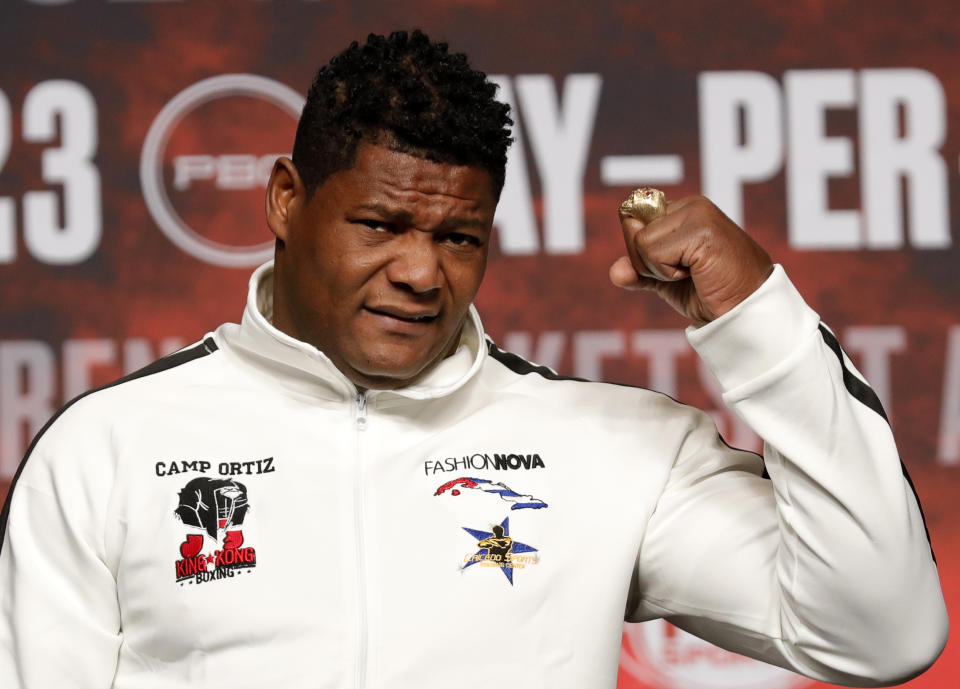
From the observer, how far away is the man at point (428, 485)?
3.24 feet

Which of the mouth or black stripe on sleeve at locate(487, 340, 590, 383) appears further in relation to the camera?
black stripe on sleeve at locate(487, 340, 590, 383)

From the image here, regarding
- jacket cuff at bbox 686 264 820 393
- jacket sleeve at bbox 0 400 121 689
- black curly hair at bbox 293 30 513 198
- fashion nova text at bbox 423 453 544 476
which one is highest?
black curly hair at bbox 293 30 513 198

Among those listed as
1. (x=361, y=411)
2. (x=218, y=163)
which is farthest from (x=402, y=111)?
(x=218, y=163)

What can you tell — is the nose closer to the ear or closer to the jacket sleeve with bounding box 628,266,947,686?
the ear

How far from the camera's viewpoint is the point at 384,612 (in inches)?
41.6

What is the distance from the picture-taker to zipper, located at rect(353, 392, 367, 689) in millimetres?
1038

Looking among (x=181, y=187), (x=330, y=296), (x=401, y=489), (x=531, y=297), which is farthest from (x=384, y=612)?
(x=181, y=187)

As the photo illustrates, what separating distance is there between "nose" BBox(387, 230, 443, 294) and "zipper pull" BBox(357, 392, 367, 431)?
0.13 metres

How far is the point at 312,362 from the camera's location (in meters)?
1.14

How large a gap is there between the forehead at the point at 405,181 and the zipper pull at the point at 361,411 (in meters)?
0.19

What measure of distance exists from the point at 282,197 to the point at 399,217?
179mm

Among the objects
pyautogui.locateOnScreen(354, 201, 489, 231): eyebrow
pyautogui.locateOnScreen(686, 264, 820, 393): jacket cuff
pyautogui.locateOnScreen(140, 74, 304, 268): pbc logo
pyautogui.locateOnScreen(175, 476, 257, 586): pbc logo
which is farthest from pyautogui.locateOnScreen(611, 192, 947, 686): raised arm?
pyautogui.locateOnScreen(140, 74, 304, 268): pbc logo

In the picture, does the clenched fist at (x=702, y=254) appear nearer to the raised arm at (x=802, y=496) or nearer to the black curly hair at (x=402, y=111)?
the raised arm at (x=802, y=496)

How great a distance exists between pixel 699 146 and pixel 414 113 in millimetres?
Result: 992
